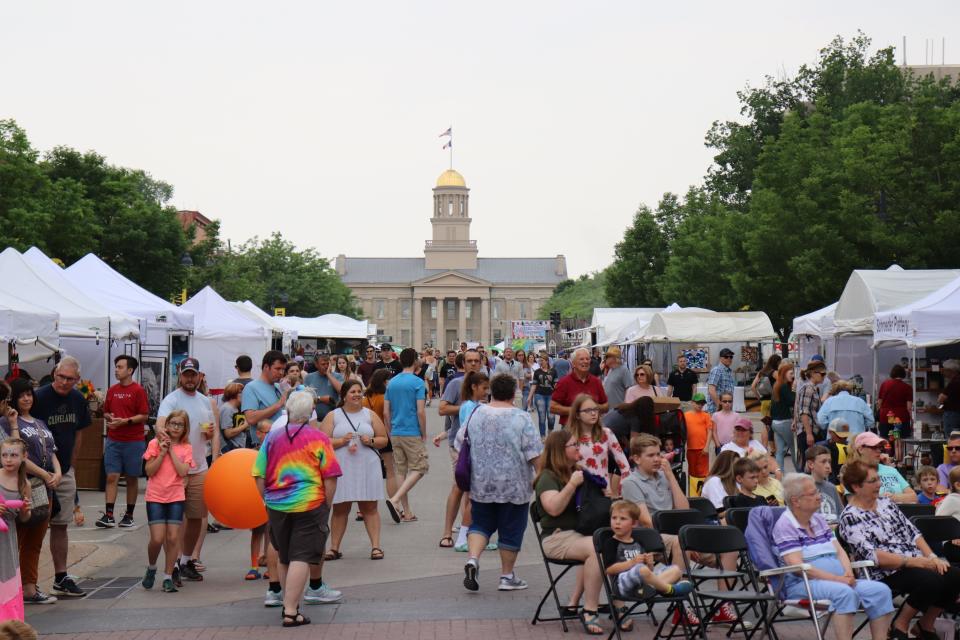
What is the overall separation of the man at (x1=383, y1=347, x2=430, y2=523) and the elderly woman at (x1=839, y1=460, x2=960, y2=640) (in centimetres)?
570

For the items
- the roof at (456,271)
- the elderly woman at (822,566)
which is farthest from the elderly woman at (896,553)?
the roof at (456,271)

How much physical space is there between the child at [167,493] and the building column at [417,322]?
558ft

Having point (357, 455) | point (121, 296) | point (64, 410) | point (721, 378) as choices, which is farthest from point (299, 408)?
point (121, 296)

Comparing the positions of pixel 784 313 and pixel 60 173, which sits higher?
pixel 60 173

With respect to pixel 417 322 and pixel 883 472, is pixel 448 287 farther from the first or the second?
pixel 883 472

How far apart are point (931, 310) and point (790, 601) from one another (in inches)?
346

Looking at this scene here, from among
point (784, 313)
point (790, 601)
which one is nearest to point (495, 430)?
point (790, 601)

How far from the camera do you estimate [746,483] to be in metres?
9.57

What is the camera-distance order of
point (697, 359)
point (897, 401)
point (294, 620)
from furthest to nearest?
point (697, 359)
point (897, 401)
point (294, 620)

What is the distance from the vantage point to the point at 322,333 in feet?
156

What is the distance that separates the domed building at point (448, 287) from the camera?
593ft

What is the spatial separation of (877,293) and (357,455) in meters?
11.3

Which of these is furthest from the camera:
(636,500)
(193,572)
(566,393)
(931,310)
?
(931,310)

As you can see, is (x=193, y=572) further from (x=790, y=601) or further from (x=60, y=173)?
(x=60, y=173)
